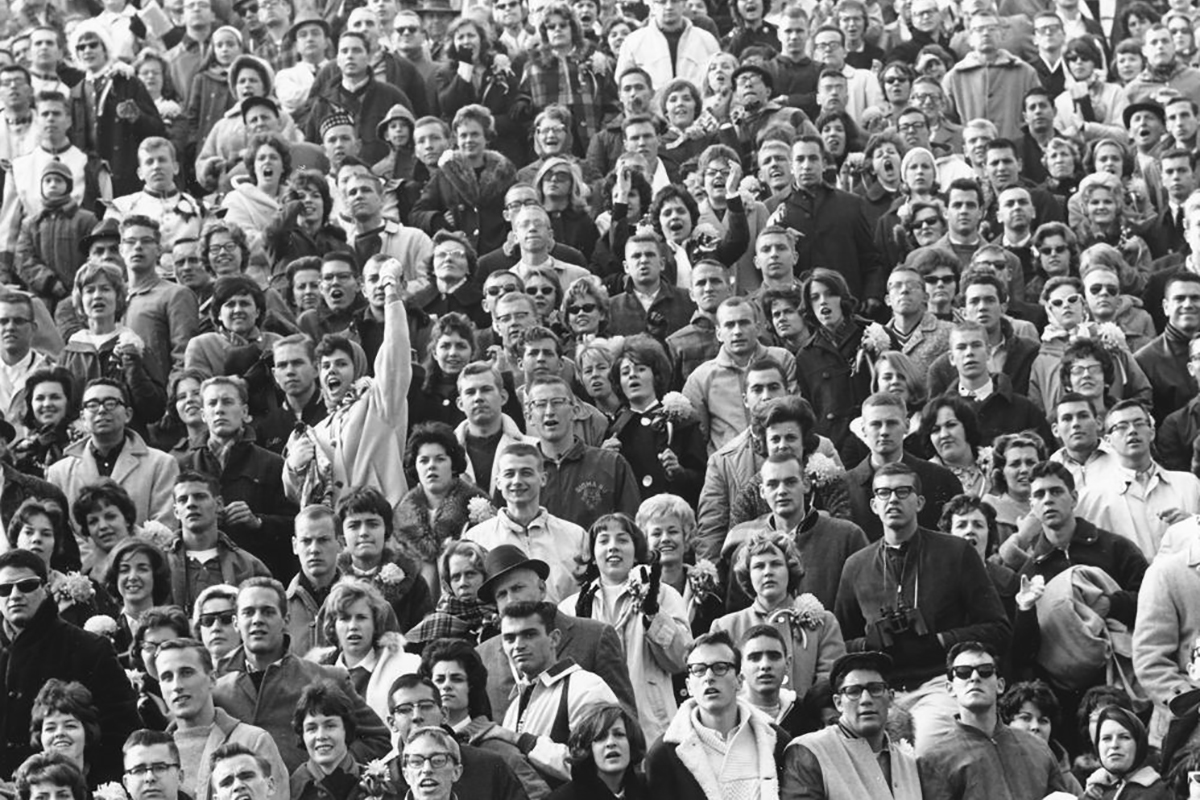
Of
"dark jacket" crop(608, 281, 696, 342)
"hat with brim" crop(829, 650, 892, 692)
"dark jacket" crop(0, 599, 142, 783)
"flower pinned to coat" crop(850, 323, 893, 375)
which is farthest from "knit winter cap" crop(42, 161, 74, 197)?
"hat with brim" crop(829, 650, 892, 692)

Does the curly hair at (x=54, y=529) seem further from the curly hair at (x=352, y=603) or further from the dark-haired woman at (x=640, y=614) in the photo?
the dark-haired woman at (x=640, y=614)

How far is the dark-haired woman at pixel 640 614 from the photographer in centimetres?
1318

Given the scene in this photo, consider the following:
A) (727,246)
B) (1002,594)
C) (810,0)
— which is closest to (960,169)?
(727,246)

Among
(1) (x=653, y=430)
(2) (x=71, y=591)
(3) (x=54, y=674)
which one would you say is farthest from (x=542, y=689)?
(1) (x=653, y=430)

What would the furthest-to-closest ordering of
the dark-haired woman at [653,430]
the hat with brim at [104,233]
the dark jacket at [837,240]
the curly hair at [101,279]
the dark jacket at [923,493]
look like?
the dark jacket at [837,240] < the hat with brim at [104,233] < the curly hair at [101,279] < the dark-haired woman at [653,430] < the dark jacket at [923,493]

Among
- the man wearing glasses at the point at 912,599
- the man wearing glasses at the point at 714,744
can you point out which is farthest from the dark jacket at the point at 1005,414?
the man wearing glasses at the point at 714,744

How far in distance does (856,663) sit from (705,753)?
74 cm

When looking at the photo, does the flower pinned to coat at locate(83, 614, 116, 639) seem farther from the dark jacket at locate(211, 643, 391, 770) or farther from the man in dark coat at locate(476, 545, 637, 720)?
the man in dark coat at locate(476, 545, 637, 720)

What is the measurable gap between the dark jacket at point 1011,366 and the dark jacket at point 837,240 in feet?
4.77

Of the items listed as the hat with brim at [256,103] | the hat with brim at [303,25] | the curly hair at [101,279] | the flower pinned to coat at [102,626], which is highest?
the hat with brim at [303,25]

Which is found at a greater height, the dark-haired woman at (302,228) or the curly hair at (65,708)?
the dark-haired woman at (302,228)

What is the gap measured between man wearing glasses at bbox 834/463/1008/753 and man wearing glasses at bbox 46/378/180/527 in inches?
141

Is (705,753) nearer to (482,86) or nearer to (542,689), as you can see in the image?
(542,689)

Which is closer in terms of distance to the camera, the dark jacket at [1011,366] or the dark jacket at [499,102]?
the dark jacket at [1011,366]
